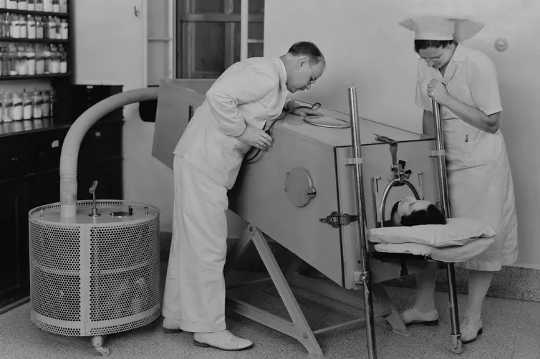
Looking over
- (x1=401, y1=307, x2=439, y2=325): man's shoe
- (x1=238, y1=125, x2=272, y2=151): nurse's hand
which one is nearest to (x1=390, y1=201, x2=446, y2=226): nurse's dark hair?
(x1=238, y1=125, x2=272, y2=151): nurse's hand

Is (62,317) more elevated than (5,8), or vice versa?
(5,8)

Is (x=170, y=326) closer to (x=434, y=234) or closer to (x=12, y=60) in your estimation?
(x=434, y=234)

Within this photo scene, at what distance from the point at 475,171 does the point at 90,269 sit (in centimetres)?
181

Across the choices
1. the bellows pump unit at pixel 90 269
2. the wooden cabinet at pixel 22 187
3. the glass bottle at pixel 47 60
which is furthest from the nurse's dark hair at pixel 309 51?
the glass bottle at pixel 47 60

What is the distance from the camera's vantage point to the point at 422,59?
398 centimetres

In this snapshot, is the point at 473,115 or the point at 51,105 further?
the point at 51,105

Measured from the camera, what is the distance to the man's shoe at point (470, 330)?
12.9 ft

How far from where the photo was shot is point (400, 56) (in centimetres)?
465

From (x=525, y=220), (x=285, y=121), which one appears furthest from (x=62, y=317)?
(x=525, y=220)

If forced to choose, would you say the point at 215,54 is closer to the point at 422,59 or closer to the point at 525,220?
the point at 422,59

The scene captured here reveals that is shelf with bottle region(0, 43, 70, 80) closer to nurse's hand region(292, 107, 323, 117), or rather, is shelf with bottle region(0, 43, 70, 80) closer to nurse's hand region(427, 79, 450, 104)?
nurse's hand region(292, 107, 323, 117)

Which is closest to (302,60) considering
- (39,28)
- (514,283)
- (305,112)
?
(305,112)

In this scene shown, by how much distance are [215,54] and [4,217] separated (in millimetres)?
1757

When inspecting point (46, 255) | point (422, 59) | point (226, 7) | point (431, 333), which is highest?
point (226, 7)
